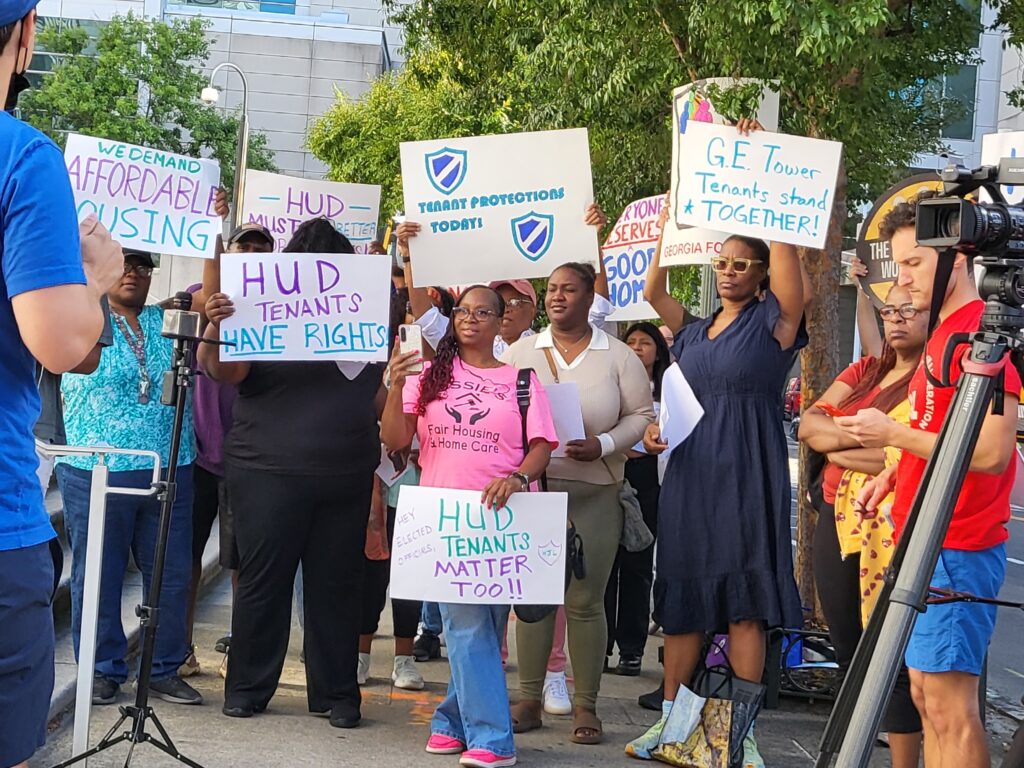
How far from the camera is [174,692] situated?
20.7 ft

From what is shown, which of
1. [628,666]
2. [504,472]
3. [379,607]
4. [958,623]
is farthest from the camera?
[628,666]

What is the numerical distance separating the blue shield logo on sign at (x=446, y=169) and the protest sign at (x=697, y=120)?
42.7 inches

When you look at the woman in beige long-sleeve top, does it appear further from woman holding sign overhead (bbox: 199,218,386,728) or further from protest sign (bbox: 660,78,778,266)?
woman holding sign overhead (bbox: 199,218,386,728)

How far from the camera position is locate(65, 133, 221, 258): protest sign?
629 centimetres

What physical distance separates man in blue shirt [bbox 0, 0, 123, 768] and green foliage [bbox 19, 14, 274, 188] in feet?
128

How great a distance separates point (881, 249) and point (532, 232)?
171 centimetres

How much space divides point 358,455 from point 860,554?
2332 millimetres

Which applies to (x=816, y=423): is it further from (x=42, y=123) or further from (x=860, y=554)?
(x=42, y=123)

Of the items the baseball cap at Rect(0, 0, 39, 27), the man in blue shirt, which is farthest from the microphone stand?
the baseball cap at Rect(0, 0, 39, 27)

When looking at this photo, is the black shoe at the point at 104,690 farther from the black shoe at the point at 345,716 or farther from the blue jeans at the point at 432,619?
the blue jeans at the point at 432,619

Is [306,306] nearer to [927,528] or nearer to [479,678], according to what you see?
[479,678]

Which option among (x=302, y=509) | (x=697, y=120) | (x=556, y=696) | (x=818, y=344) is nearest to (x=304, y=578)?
(x=302, y=509)

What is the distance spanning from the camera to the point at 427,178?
675cm

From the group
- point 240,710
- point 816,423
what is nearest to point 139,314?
point 240,710
